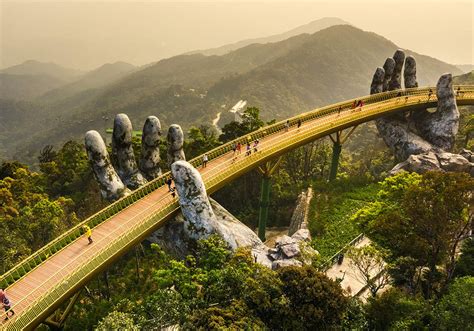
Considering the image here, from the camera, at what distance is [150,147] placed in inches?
1252

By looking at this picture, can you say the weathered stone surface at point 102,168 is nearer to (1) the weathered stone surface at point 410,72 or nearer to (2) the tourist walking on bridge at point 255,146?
(2) the tourist walking on bridge at point 255,146

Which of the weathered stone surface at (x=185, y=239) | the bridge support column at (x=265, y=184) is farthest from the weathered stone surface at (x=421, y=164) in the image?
the weathered stone surface at (x=185, y=239)

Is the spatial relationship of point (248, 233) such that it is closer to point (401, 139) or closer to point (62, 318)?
point (62, 318)

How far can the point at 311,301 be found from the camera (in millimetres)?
18156

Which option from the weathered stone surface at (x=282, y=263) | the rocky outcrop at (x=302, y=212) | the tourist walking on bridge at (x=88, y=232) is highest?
the tourist walking on bridge at (x=88, y=232)

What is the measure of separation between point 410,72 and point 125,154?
4233 centimetres

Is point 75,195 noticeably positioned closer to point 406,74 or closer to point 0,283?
point 0,283

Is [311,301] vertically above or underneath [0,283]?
underneath

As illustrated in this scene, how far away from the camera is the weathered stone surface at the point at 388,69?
165ft

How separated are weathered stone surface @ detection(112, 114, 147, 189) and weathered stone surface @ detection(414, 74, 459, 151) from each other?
120ft

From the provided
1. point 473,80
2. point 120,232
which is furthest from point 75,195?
point 473,80

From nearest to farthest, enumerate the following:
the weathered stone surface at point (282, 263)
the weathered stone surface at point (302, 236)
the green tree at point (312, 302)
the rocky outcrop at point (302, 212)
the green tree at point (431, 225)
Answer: the green tree at point (312, 302)
the green tree at point (431, 225)
the weathered stone surface at point (282, 263)
the weathered stone surface at point (302, 236)
the rocky outcrop at point (302, 212)

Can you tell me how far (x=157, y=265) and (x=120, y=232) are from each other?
272 inches

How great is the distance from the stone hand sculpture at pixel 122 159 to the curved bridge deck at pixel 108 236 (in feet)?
7.84
